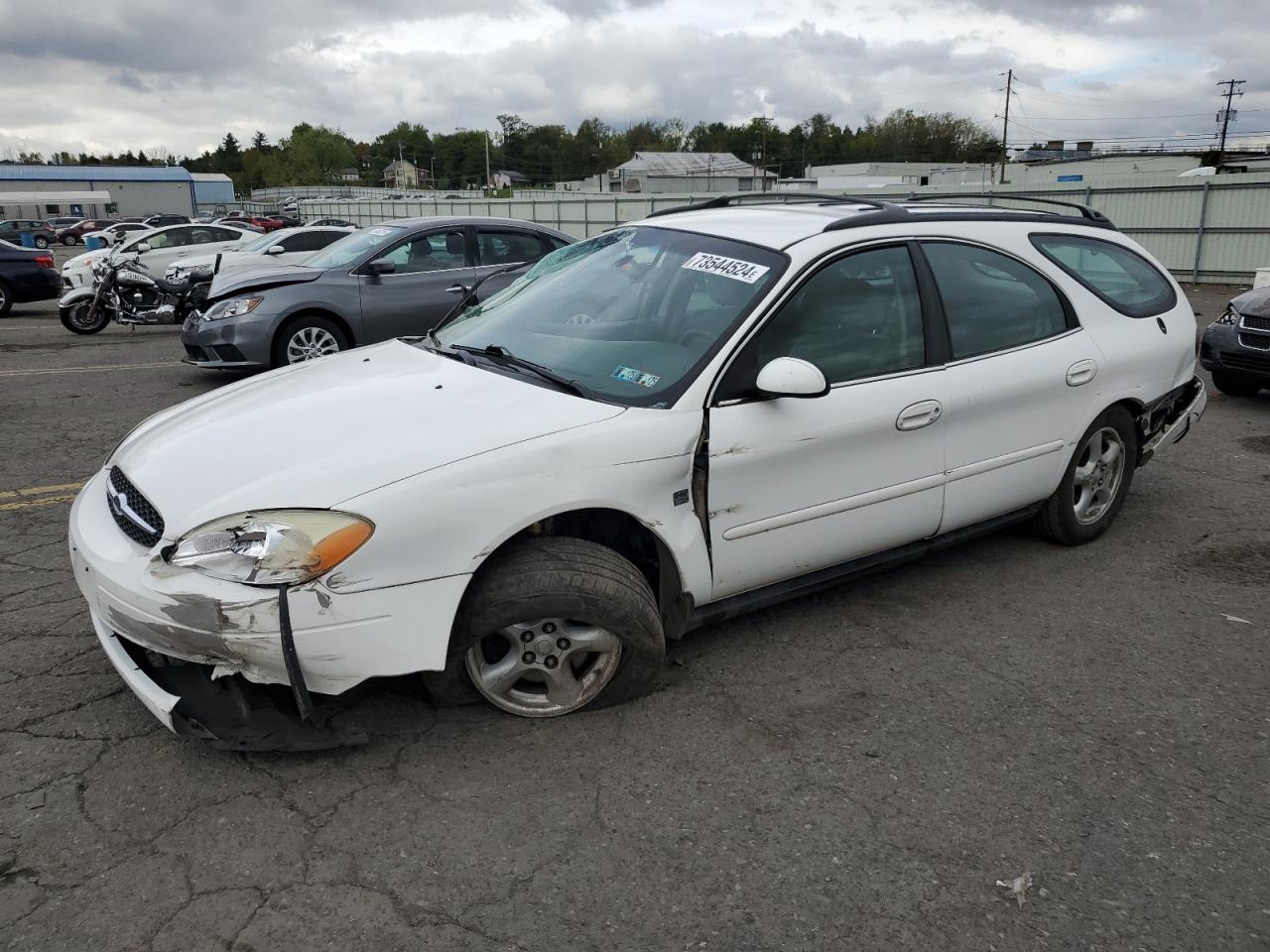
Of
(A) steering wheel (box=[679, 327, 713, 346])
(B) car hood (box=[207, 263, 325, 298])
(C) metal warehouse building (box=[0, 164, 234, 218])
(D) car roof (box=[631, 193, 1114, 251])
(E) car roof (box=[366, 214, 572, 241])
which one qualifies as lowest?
(B) car hood (box=[207, 263, 325, 298])

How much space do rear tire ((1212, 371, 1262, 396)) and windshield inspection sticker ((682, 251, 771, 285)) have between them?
21.6 feet

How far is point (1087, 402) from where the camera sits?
4.36m

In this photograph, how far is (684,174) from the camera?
75.9 metres

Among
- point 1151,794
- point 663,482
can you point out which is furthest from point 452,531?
point 1151,794

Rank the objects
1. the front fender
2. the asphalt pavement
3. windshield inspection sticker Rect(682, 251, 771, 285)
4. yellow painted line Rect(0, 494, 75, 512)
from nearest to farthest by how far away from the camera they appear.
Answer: the asphalt pavement, windshield inspection sticker Rect(682, 251, 771, 285), yellow painted line Rect(0, 494, 75, 512), the front fender

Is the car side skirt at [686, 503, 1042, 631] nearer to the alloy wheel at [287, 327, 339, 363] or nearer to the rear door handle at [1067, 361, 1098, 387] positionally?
the rear door handle at [1067, 361, 1098, 387]

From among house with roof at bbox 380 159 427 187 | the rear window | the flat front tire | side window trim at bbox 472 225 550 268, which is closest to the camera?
the flat front tire

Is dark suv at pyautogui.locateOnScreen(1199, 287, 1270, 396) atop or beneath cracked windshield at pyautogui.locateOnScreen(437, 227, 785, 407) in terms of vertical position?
beneath

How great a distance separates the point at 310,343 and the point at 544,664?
6643 mm

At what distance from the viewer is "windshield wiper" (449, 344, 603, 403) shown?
3217mm

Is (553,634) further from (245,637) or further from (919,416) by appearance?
(919,416)

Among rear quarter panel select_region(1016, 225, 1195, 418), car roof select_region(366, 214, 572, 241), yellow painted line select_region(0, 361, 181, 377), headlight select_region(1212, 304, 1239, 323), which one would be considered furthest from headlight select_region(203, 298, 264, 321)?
headlight select_region(1212, 304, 1239, 323)

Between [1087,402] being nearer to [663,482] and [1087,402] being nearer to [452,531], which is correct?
[663,482]

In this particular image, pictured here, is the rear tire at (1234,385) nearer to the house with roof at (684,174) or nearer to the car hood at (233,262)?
the car hood at (233,262)
